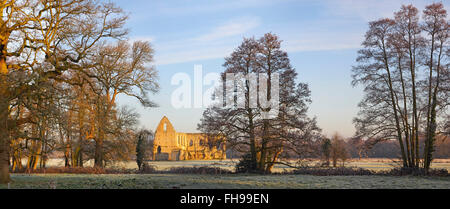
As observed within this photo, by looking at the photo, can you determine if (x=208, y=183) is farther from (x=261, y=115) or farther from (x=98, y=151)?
(x=98, y=151)

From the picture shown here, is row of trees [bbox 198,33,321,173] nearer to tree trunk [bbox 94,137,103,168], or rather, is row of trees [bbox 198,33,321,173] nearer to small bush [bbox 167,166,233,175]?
small bush [bbox 167,166,233,175]

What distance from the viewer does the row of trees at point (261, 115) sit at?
2038cm

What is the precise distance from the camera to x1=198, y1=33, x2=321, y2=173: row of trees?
2038 cm

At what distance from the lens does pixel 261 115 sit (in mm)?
20734

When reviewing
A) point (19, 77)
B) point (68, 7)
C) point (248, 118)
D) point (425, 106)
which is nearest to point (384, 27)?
point (425, 106)

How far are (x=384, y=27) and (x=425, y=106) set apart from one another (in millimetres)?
5065

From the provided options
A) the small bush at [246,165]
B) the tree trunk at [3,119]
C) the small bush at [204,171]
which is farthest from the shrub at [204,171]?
the tree trunk at [3,119]

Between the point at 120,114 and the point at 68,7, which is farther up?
the point at 68,7

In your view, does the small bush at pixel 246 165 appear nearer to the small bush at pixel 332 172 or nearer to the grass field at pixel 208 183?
the small bush at pixel 332 172

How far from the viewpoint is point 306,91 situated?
68.2 ft

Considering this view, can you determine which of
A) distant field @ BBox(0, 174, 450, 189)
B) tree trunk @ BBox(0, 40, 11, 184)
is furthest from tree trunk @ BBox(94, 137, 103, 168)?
tree trunk @ BBox(0, 40, 11, 184)

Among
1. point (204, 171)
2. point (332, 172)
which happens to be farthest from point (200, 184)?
point (332, 172)

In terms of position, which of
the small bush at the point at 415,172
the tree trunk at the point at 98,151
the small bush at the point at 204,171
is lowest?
the small bush at the point at 204,171

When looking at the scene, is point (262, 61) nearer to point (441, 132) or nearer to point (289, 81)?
point (289, 81)
